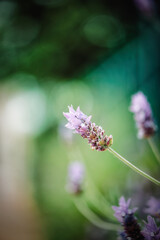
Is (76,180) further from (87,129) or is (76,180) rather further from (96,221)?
(87,129)

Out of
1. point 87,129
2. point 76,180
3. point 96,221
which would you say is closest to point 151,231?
point 87,129

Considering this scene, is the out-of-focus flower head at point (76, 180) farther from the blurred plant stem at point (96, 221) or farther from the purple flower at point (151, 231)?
the purple flower at point (151, 231)

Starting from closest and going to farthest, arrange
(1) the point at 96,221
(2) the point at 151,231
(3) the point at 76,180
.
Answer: (2) the point at 151,231 < (3) the point at 76,180 < (1) the point at 96,221

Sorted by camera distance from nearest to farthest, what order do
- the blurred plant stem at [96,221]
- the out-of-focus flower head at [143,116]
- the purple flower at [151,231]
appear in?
the purple flower at [151,231] < the out-of-focus flower head at [143,116] < the blurred plant stem at [96,221]

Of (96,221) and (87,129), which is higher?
(96,221)

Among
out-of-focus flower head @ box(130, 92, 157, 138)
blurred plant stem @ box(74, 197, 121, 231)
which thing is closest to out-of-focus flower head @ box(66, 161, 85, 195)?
blurred plant stem @ box(74, 197, 121, 231)

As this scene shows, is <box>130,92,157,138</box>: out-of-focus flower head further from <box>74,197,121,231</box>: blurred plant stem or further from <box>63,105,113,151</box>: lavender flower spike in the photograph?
<box>74,197,121,231</box>: blurred plant stem

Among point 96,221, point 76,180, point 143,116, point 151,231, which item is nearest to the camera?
point 151,231

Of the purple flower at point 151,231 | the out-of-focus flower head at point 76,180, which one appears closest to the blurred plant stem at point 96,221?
the out-of-focus flower head at point 76,180

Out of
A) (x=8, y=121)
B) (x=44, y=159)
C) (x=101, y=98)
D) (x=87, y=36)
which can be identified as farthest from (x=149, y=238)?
(x=8, y=121)

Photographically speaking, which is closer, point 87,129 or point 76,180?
point 87,129

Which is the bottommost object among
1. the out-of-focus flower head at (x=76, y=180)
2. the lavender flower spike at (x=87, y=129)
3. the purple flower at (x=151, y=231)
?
the purple flower at (x=151, y=231)
